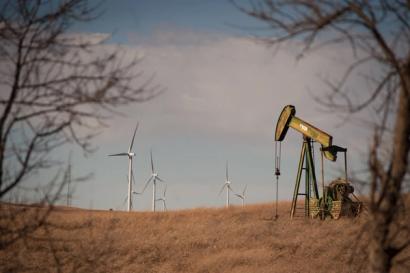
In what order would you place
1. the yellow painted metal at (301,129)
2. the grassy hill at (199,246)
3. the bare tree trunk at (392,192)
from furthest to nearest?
the yellow painted metal at (301,129) < the grassy hill at (199,246) < the bare tree trunk at (392,192)

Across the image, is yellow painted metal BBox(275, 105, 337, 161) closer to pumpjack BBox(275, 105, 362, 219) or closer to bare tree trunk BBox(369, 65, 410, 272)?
pumpjack BBox(275, 105, 362, 219)

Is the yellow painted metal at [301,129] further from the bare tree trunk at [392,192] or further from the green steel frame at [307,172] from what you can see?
the bare tree trunk at [392,192]

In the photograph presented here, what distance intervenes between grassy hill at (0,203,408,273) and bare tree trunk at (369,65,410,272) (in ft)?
29.2

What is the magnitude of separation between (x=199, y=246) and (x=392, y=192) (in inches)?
531

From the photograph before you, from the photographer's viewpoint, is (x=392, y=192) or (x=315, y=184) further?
(x=315, y=184)

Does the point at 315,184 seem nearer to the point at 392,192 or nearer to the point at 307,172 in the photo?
the point at 307,172

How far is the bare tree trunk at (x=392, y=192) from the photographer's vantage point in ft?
16.4

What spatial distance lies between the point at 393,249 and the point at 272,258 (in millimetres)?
11414

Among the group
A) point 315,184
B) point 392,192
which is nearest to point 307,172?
point 315,184

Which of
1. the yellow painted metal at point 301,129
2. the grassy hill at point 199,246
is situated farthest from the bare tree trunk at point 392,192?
→ the yellow painted metal at point 301,129

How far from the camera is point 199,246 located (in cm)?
1784

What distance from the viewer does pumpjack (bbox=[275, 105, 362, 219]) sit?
65.8 feet

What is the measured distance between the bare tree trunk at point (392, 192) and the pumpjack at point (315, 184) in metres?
14.8

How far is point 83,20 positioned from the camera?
16.6ft
